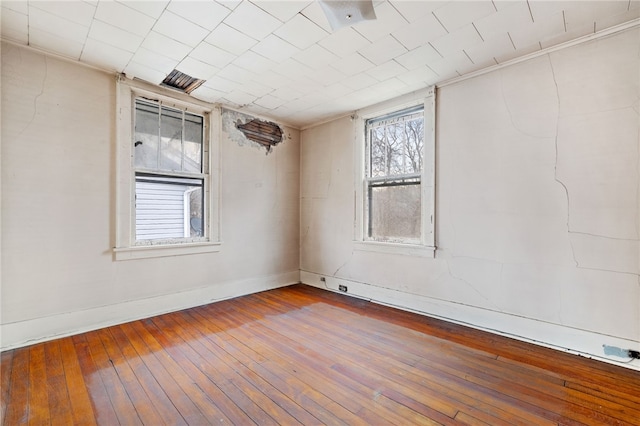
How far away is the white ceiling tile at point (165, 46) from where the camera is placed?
2.32 meters

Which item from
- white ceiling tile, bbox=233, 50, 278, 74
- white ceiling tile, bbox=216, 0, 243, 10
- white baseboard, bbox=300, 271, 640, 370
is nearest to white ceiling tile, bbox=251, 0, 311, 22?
white ceiling tile, bbox=216, 0, 243, 10

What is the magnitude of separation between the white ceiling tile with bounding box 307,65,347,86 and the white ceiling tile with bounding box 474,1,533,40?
4.22 feet

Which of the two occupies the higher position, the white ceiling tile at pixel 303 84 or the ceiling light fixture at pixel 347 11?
the white ceiling tile at pixel 303 84

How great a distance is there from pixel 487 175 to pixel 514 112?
63 centimetres

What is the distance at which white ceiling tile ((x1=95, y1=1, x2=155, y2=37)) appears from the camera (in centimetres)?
197

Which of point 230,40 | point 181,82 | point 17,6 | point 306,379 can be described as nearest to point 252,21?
point 230,40

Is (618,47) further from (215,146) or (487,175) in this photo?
(215,146)

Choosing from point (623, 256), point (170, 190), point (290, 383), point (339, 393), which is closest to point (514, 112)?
point (623, 256)

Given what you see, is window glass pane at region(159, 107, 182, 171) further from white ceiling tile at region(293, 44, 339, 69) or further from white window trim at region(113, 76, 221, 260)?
white ceiling tile at region(293, 44, 339, 69)

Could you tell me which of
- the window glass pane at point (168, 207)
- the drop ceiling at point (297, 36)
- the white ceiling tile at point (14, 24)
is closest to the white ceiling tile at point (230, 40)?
the drop ceiling at point (297, 36)

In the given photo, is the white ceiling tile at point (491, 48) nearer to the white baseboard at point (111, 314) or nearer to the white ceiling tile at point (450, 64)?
the white ceiling tile at point (450, 64)

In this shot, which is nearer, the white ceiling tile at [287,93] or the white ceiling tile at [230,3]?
the white ceiling tile at [230,3]

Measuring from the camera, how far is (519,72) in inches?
104

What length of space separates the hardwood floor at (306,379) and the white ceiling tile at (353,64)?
267 centimetres
